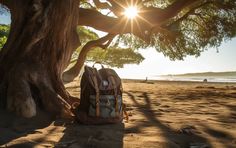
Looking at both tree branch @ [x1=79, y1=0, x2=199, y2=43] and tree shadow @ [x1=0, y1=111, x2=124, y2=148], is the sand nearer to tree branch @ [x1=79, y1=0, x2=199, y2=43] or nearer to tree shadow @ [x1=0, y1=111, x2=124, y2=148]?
tree shadow @ [x1=0, y1=111, x2=124, y2=148]

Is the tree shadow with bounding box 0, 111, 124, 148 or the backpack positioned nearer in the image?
the tree shadow with bounding box 0, 111, 124, 148

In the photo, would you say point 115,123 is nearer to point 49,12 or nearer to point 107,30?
point 49,12

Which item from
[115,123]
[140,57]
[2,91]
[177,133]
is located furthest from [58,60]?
[140,57]

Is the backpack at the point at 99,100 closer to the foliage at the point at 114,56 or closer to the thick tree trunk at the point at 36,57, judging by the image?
the thick tree trunk at the point at 36,57

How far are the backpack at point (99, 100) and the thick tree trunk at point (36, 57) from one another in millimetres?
538

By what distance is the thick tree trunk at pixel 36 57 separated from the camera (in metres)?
4.59

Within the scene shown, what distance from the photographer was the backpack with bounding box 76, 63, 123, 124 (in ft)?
14.0

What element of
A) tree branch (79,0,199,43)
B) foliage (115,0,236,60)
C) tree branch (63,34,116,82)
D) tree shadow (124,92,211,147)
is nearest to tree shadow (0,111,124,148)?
tree shadow (124,92,211,147)

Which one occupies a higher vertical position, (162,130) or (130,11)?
(130,11)

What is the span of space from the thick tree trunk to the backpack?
538mm

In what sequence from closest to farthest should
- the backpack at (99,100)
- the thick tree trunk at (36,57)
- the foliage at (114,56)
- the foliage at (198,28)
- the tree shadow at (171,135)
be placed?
the tree shadow at (171,135)
the backpack at (99,100)
the thick tree trunk at (36,57)
the foliage at (198,28)
the foliage at (114,56)

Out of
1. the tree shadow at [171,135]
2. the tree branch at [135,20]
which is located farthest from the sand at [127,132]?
the tree branch at [135,20]

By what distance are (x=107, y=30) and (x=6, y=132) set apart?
6833mm

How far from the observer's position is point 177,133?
12.5 feet
